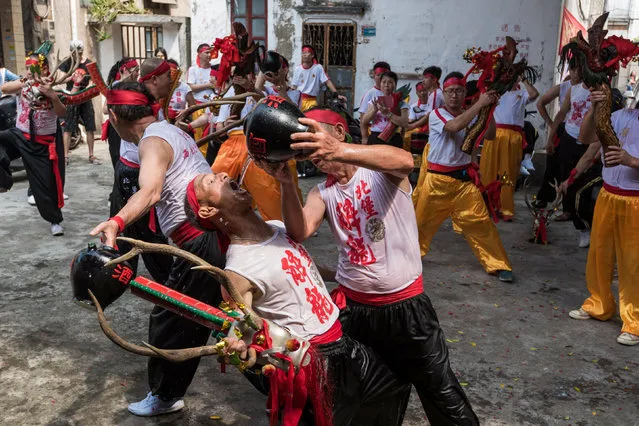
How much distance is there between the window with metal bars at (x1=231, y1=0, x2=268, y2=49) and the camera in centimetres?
1432

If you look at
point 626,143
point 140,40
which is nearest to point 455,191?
point 626,143

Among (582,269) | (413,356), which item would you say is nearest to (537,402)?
(413,356)

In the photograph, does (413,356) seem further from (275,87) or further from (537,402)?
(275,87)

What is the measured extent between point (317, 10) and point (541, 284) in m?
9.03

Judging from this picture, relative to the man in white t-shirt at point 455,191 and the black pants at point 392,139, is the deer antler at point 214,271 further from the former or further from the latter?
the black pants at point 392,139

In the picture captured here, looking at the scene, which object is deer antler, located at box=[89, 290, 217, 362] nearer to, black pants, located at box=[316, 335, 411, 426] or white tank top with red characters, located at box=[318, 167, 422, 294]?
black pants, located at box=[316, 335, 411, 426]

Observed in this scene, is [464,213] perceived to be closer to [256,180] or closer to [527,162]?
[256,180]

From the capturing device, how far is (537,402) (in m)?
3.93

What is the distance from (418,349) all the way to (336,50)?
11.4 metres

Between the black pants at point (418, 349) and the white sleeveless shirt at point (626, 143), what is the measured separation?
8.05 feet

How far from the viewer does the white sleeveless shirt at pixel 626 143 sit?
183 inches

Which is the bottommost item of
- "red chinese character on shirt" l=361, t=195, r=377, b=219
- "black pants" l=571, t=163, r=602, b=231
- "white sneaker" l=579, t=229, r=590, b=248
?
"white sneaker" l=579, t=229, r=590, b=248

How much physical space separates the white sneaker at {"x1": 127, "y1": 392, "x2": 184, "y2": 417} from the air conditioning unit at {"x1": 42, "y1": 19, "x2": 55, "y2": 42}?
493 inches

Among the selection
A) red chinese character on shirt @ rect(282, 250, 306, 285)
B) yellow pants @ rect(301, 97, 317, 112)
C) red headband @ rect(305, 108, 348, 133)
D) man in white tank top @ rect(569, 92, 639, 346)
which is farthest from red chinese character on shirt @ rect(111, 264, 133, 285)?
yellow pants @ rect(301, 97, 317, 112)
